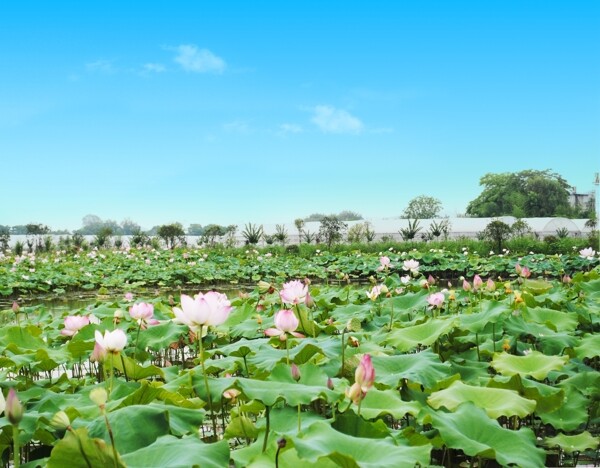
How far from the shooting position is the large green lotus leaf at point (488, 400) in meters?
1.68

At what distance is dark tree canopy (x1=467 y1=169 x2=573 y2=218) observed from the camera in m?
49.8

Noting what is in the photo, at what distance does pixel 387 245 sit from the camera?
2036 centimetres

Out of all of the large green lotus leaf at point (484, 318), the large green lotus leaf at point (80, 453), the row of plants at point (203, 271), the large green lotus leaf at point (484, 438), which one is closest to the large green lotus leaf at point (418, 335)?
the large green lotus leaf at point (484, 318)

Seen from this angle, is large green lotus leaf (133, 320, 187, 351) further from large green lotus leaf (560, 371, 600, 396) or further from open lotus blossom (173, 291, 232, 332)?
large green lotus leaf (560, 371, 600, 396)

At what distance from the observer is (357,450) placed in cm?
124

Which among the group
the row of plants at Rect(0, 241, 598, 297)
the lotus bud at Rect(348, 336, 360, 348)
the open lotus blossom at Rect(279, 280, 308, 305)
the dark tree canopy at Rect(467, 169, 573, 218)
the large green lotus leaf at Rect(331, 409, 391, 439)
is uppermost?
the dark tree canopy at Rect(467, 169, 573, 218)

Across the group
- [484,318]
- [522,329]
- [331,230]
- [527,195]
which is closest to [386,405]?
[484,318]

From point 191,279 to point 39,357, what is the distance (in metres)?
9.35

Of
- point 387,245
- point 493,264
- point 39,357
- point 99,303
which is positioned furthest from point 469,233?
point 39,357

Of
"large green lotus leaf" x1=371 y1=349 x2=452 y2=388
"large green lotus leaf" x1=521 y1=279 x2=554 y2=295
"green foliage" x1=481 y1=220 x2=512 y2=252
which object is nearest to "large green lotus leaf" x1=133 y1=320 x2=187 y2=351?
"large green lotus leaf" x1=371 y1=349 x2=452 y2=388

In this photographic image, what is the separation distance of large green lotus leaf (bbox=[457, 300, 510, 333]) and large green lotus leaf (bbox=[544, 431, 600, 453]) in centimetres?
60

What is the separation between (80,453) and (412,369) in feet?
3.80

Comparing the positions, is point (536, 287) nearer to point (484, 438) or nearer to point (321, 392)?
point (484, 438)

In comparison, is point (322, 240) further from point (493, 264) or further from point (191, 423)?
point (191, 423)
